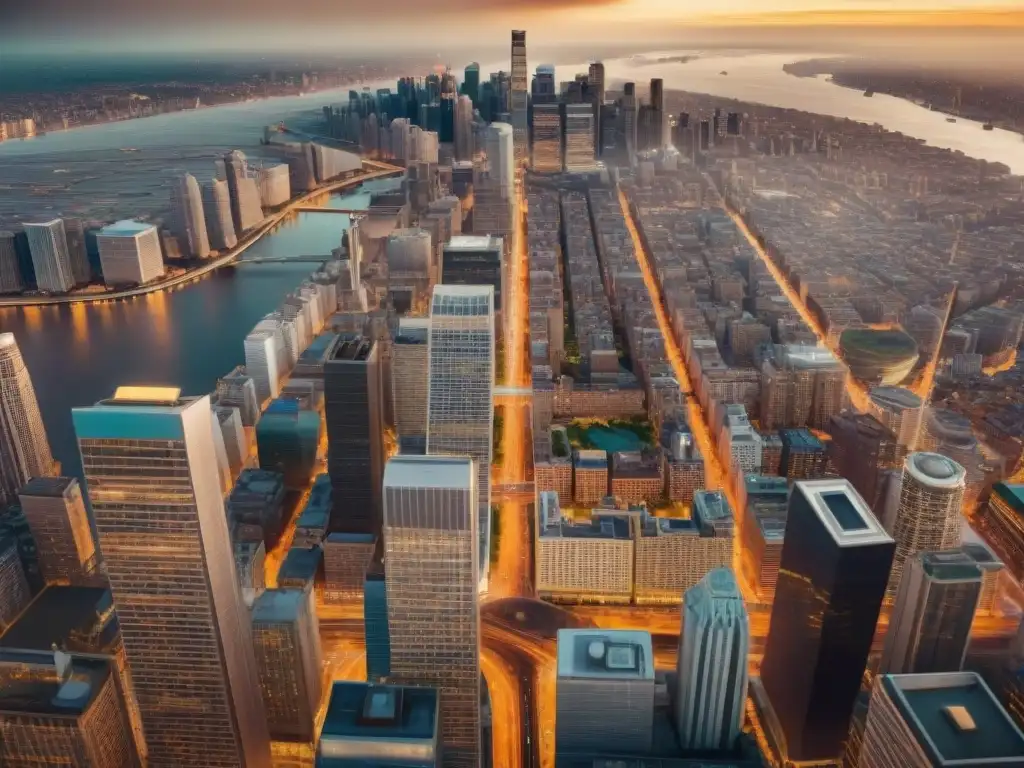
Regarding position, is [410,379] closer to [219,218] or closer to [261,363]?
[261,363]

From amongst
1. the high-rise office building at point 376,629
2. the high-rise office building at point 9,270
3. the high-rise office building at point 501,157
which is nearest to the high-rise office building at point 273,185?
the high-rise office building at point 501,157

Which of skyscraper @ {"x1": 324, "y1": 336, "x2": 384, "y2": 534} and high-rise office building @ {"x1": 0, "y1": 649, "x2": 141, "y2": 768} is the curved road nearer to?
skyscraper @ {"x1": 324, "y1": 336, "x2": 384, "y2": 534}

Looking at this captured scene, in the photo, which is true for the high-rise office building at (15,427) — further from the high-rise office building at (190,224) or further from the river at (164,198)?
the high-rise office building at (190,224)

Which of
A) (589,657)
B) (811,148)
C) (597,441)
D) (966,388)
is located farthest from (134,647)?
(811,148)

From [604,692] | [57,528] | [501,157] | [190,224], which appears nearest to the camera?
[604,692]

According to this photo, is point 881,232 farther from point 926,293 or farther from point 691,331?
point 691,331

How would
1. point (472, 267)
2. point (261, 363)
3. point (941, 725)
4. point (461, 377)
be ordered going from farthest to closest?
point (472, 267)
point (261, 363)
point (461, 377)
point (941, 725)

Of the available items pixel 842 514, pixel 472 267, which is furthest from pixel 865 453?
pixel 472 267
